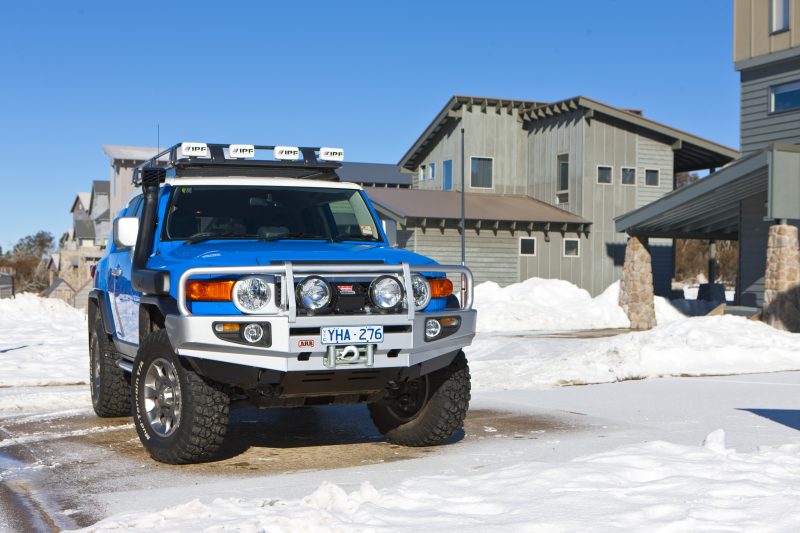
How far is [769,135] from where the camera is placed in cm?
2464

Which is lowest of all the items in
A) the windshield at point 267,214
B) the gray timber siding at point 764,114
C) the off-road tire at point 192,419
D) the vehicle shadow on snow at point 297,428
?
the vehicle shadow on snow at point 297,428

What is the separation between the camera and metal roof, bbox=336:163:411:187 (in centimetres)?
6334

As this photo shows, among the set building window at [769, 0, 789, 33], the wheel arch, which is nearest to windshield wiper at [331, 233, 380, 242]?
the wheel arch

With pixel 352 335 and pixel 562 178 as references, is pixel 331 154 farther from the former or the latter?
pixel 562 178

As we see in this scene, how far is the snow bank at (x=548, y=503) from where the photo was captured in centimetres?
468

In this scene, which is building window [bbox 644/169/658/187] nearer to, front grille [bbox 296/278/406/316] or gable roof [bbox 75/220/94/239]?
front grille [bbox 296/278/406/316]

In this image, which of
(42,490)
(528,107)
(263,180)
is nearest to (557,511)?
(42,490)

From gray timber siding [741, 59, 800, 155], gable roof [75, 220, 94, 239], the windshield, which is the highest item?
gray timber siding [741, 59, 800, 155]

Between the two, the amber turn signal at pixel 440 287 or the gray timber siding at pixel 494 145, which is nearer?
the amber turn signal at pixel 440 287

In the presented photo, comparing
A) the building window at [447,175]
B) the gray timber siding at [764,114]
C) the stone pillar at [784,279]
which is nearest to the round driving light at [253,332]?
the stone pillar at [784,279]

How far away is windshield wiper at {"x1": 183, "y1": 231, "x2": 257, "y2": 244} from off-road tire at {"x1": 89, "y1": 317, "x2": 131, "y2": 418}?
2199 millimetres

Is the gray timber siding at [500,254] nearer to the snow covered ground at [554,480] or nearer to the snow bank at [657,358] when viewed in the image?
the snow bank at [657,358]

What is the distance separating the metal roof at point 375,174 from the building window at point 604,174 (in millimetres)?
29408

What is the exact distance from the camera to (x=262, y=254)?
6.63 metres
